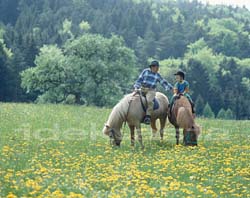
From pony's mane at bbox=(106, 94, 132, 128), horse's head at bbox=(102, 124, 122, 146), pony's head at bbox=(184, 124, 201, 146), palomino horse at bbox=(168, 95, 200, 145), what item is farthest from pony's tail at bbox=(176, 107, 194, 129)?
horse's head at bbox=(102, 124, 122, 146)

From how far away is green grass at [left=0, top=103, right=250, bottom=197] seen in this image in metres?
9.51

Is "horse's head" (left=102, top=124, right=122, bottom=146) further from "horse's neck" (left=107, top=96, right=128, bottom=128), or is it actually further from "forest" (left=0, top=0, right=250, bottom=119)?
"forest" (left=0, top=0, right=250, bottom=119)

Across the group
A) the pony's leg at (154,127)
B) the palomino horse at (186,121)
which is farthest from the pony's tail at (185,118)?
the pony's leg at (154,127)

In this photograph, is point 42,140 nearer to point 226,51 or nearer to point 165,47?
point 165,47

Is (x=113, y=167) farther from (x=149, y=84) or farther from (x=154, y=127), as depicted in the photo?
(x=154, y=127)

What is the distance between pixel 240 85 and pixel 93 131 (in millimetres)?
96296

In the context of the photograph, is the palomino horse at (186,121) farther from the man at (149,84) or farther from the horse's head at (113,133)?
the horse's head at (113,133)

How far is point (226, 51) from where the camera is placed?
19400cm

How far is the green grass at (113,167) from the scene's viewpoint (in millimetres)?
9508

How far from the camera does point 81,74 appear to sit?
222ft

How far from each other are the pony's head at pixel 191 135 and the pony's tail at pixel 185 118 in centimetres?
16

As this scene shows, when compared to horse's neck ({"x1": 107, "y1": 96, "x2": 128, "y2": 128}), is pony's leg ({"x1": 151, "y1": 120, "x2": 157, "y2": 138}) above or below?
below

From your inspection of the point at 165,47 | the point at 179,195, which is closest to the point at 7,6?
the point at 165,47

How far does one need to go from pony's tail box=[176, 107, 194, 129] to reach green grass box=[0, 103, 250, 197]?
93cm
